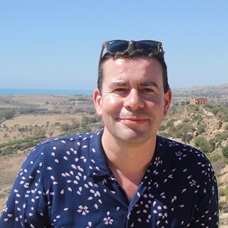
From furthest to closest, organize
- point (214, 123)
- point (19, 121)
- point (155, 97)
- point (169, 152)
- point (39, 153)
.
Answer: point (19, 121)
point (214, 123)
point (169, 152)
point (39, 153)
point (155, 97)

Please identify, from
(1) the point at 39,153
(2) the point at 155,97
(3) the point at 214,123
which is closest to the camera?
(2) the point at 155,97

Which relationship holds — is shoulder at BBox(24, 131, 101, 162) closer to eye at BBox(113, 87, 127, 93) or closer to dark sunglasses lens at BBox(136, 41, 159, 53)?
eye at BBox(113, 87, 127, 93)

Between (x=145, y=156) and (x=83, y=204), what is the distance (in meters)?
0.50

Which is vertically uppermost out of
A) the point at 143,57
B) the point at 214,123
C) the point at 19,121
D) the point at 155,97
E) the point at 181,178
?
the point at 143,57

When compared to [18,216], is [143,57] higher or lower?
higher

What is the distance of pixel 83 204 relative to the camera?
7.39 feet

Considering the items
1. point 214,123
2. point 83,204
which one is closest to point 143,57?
point 83,204

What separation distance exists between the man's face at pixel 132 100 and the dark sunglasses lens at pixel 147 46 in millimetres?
78

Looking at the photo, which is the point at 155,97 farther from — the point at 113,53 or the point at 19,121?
the point at 19,121

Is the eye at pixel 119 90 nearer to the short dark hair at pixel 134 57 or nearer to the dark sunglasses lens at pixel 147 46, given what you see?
the short dark hair at pixel 134 57

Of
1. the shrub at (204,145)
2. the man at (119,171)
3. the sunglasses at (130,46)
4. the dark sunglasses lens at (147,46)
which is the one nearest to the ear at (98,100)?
the man at (119,171)

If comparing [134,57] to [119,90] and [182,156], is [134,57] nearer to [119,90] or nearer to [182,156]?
[119,90]

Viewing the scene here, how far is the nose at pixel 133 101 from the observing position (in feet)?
7.10

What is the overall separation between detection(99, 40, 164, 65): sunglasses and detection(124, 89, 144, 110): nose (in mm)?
275
